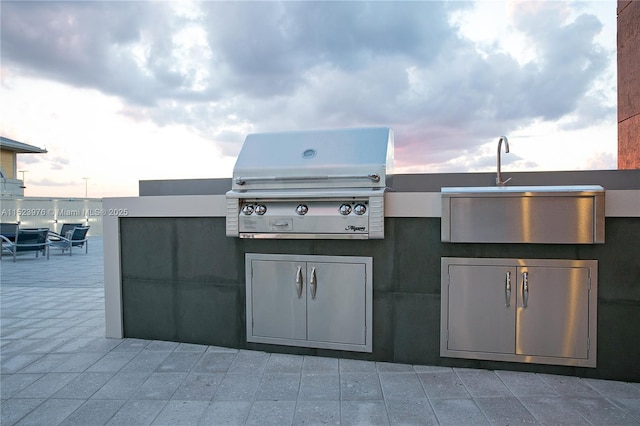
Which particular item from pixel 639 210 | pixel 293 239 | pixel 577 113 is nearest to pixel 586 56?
pixel 577 113

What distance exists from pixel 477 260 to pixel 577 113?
357cm

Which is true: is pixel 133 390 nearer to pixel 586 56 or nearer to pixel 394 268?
pixel 394 268

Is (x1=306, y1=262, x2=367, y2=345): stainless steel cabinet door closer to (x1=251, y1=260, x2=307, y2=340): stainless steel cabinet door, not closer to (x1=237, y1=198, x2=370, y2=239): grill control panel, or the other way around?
(x1=251, y1=260, x2=307, y2=340): stainless steel cabinet door

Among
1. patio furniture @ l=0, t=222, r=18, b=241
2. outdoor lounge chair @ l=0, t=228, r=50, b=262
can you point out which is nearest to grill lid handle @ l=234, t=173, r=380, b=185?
outdoor lounge chair @ l=0, t=228, r=50, b=262

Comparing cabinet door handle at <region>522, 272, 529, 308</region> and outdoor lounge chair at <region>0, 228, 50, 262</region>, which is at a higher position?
cabinet door handle at <region>522, 272, 529, 308</region>

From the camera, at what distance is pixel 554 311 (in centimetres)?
255

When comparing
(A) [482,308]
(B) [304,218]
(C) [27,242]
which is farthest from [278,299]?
(C) [27,242]

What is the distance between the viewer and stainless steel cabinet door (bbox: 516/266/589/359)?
2525mm

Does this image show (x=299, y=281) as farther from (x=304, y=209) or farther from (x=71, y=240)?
(x=71, y=240)

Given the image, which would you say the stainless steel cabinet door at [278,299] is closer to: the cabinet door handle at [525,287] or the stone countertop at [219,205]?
the stone countertop at [219,205]

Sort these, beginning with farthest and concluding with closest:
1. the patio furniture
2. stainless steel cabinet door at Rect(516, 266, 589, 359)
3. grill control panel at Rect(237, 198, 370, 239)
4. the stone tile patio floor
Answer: the patio furniture, grill control panel at Rect(237, 198, 370, 239), stainless steel cabinet door at Rect(516, 266, 589, 359), the stone tile patio floor

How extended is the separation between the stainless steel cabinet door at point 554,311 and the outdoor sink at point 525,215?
0.78 feet

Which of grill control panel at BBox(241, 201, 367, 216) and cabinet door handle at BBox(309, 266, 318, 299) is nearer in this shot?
grill control panel at BBox(241, 201, 367, 216)

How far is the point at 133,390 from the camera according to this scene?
2.42 meters
